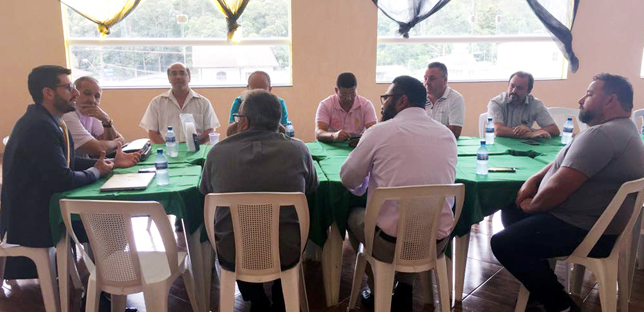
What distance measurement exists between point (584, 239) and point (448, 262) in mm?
609

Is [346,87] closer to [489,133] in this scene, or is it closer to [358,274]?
[489,133]

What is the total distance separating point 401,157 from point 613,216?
0.89 meters

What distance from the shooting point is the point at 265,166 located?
184 centimetres

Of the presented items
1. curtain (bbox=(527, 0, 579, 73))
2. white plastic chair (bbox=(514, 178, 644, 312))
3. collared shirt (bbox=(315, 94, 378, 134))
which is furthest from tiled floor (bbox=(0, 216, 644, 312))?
curtain (bbox=(527, 0, 579, 73))

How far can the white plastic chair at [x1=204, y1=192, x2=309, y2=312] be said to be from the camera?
1706 mm

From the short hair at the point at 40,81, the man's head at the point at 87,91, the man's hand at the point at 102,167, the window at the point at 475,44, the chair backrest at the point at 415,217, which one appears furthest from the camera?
the window at the point at 475,44

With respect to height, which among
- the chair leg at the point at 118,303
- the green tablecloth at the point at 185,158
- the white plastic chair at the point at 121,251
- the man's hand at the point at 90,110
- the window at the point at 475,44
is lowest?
the chair leg at the point at 118,303

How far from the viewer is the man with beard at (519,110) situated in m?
3.33

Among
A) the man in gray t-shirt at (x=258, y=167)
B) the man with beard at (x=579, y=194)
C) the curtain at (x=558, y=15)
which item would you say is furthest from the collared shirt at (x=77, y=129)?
the curtain at (x=558, y=15)

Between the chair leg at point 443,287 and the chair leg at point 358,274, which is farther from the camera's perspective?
the chair leg at point 358,274

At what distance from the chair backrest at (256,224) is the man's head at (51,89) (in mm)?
1010

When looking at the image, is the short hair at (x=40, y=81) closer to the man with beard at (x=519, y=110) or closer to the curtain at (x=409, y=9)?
the man with beard at (x=519, y=110)

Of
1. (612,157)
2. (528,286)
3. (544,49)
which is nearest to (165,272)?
(528,286)

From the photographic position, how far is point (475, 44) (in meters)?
6.09
